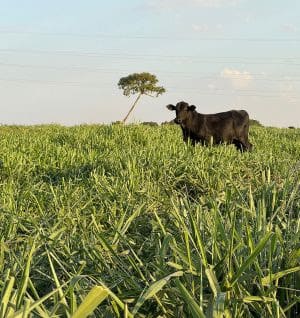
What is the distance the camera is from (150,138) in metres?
12.9

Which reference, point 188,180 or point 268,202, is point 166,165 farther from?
point 268,202

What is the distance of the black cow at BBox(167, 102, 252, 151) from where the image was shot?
44.5 feet

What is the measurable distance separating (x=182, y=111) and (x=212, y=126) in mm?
929

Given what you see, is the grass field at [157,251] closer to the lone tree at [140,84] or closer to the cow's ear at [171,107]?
the cow's ear at [171,107]

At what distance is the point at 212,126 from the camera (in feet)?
45.6

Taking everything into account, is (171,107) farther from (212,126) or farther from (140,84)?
(140,84)

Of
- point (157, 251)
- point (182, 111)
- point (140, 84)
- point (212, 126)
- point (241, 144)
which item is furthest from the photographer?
point (140, 84)

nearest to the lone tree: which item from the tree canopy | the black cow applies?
the tree canopy

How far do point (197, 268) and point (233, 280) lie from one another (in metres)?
0.22

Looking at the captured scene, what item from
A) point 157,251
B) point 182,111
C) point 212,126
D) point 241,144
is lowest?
point 157,251

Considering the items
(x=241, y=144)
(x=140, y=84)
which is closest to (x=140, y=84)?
(x=140, y=84)

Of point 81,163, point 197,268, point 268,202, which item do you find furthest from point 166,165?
point 197,268

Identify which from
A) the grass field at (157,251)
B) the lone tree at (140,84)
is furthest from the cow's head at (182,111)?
the lone tree at (140,84)

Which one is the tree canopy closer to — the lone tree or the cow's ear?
the lone tree
